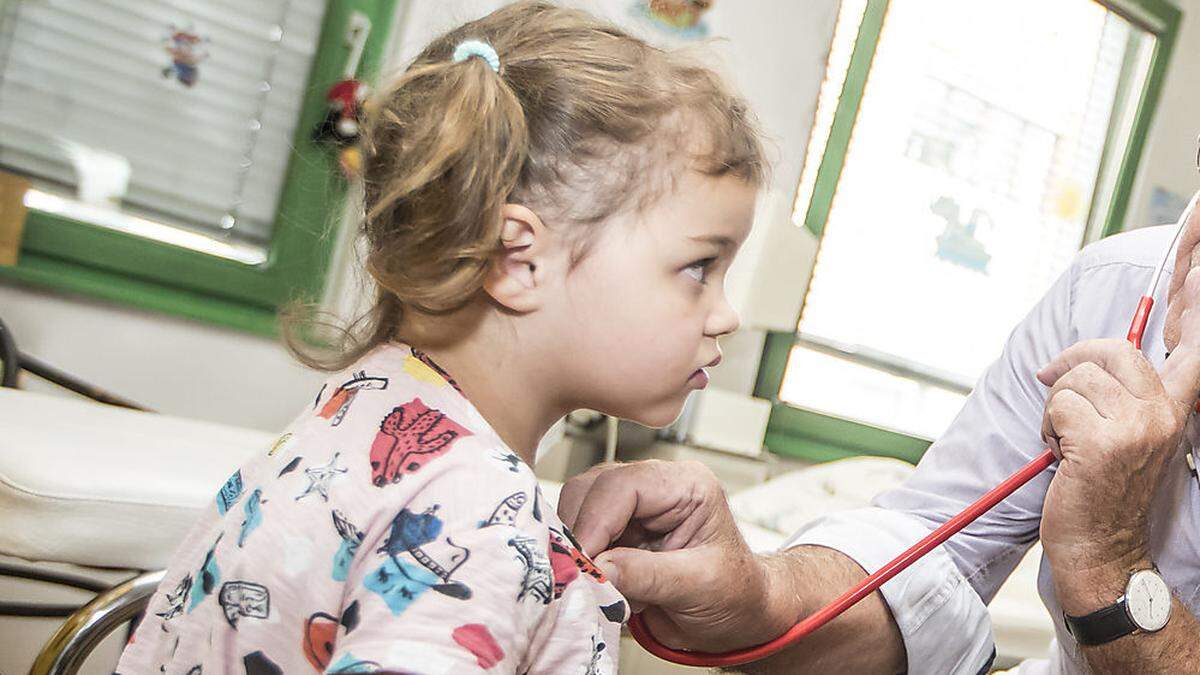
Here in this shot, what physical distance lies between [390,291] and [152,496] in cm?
81

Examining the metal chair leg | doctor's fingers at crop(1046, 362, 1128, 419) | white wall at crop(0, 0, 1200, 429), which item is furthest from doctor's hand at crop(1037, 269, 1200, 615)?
white wall at crop(0, 0, 1200, 429)

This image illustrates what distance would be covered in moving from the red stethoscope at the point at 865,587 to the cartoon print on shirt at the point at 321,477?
1.26 feet

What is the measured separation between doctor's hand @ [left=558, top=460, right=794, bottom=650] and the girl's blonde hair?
20 cm

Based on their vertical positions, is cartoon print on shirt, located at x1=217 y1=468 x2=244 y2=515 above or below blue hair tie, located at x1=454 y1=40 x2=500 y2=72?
below

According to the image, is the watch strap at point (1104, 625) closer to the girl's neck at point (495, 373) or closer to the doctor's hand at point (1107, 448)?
the doctor's hand at point (1107, 448)

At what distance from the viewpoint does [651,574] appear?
88 cm

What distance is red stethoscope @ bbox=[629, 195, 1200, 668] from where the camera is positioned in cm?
94

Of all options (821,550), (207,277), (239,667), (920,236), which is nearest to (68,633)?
(239,667)

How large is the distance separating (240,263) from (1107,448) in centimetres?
213

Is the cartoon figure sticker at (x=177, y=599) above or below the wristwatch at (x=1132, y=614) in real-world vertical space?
below

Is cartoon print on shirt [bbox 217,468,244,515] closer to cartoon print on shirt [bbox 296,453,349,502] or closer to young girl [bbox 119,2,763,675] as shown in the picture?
young girl [bbox 119,2,763,675]

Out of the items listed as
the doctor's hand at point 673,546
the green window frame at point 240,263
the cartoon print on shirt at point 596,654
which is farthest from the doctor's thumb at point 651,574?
the green window frame at point 240,263

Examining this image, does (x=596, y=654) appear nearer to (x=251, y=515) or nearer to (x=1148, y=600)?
(x=251, y=515)

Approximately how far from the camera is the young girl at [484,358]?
25.4 inches
